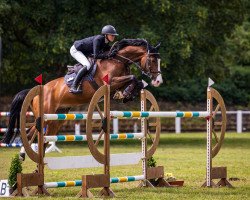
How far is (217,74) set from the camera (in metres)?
30.1

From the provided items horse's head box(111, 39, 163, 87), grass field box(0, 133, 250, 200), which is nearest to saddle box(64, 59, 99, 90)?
horse's head box(111, 39, 163, 87)

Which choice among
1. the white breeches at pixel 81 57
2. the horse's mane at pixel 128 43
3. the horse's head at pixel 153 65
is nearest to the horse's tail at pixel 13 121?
the white breeches at pixel 81 57

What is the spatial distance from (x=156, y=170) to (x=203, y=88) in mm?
28890

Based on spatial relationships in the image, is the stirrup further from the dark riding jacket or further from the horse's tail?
the horse's tail

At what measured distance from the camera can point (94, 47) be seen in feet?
45.5

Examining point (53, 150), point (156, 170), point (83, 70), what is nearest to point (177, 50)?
point (53, 150)

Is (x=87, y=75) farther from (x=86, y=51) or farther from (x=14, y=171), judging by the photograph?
(x=14, y=171)

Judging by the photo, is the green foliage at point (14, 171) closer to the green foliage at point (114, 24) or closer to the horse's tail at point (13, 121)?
the horse's tail at point (13, 121)

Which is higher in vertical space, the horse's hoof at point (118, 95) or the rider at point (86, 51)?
the rider at point (86, 51)

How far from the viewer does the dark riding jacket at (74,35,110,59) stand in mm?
13766

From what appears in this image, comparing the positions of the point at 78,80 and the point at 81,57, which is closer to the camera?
the point at 78,80

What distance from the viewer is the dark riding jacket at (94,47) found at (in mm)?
13766

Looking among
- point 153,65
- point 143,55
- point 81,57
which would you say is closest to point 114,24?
point 143,55

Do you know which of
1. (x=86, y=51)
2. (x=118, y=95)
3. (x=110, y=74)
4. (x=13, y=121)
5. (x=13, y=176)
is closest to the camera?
(x=13, y=176)
